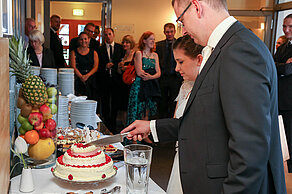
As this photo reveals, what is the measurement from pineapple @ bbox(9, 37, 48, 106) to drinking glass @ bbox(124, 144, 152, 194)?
24.0 inches

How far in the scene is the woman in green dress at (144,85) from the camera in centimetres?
505

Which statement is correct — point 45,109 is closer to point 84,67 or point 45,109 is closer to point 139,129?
point 139,129

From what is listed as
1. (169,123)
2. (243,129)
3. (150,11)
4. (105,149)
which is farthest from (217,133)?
(150,11)

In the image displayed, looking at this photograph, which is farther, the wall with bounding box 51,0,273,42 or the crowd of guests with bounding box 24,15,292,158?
the wall with bounding box 51,0,273,42

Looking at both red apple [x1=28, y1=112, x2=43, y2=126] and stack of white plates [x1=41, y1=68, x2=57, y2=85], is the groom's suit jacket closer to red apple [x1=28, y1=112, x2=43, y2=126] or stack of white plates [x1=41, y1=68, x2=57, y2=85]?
red apple [x1=28, y1=112, x2=43, y2=126]

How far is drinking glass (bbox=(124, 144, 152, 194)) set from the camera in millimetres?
1244

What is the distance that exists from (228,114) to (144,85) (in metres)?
4.08

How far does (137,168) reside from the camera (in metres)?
1.24

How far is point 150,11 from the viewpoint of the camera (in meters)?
7.64

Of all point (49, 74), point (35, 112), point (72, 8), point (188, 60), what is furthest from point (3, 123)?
point (72, 8)

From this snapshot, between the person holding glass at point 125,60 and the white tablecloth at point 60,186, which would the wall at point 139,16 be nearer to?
the person holding glass at point 125,60

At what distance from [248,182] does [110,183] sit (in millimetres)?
640

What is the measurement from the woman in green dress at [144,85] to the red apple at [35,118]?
3430 millimetres

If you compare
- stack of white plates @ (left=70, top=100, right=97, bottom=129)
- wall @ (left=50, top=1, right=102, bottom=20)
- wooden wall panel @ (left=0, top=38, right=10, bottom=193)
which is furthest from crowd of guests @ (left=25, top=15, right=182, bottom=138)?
wooden wall panel @ (left=0, top=38, right=10, bottom=193)
